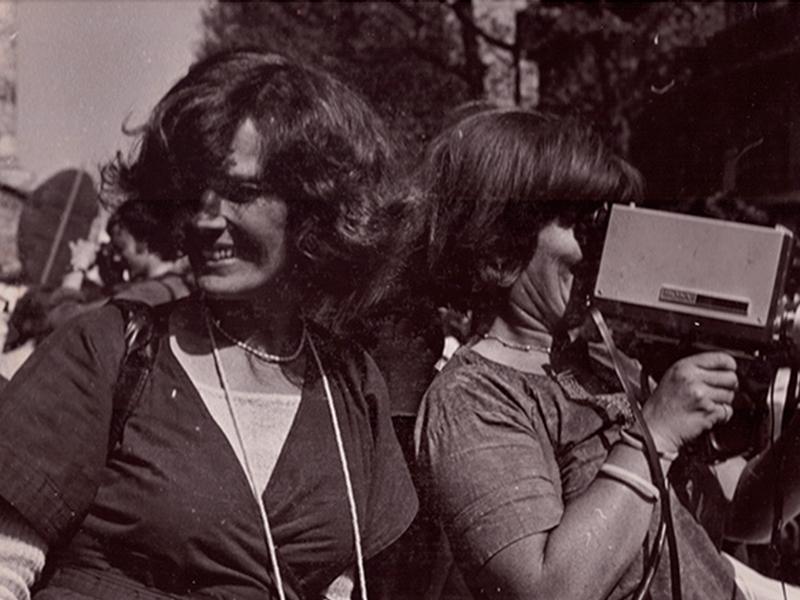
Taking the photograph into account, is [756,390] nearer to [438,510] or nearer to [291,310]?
[438,510]

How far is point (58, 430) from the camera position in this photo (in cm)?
111

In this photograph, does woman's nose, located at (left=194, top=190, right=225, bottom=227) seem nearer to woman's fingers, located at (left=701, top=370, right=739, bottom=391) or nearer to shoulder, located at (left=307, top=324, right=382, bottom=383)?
shoulder, located at (left=307, top=324, right=382, bottom=383)

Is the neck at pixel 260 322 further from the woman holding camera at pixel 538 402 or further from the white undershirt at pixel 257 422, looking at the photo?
the woman holding camera at pixel 538 402

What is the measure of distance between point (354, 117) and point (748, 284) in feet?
1.47

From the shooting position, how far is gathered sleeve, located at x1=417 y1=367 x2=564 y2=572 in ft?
3.82

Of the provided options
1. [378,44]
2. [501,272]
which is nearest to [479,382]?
[501,272]

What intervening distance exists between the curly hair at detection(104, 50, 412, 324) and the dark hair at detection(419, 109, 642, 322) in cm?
5

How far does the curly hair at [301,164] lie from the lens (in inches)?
47.7

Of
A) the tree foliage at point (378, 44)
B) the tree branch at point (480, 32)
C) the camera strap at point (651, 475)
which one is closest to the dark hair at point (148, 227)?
the tree foliage at point (378, 44)

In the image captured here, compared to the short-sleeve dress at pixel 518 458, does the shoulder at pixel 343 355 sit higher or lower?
higher

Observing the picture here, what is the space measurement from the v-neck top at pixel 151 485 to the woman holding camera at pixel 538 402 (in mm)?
146

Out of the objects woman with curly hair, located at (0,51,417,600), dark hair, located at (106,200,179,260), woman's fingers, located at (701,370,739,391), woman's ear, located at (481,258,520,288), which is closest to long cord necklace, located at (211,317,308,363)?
woman with curly hair, located at (0,51,417,600)

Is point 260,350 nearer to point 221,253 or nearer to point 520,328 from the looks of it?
point 221,253

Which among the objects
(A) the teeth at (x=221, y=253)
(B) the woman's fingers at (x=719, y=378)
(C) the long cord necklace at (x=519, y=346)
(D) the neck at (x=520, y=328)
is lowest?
(B) the woman's fingers at (x=719, y=378)
